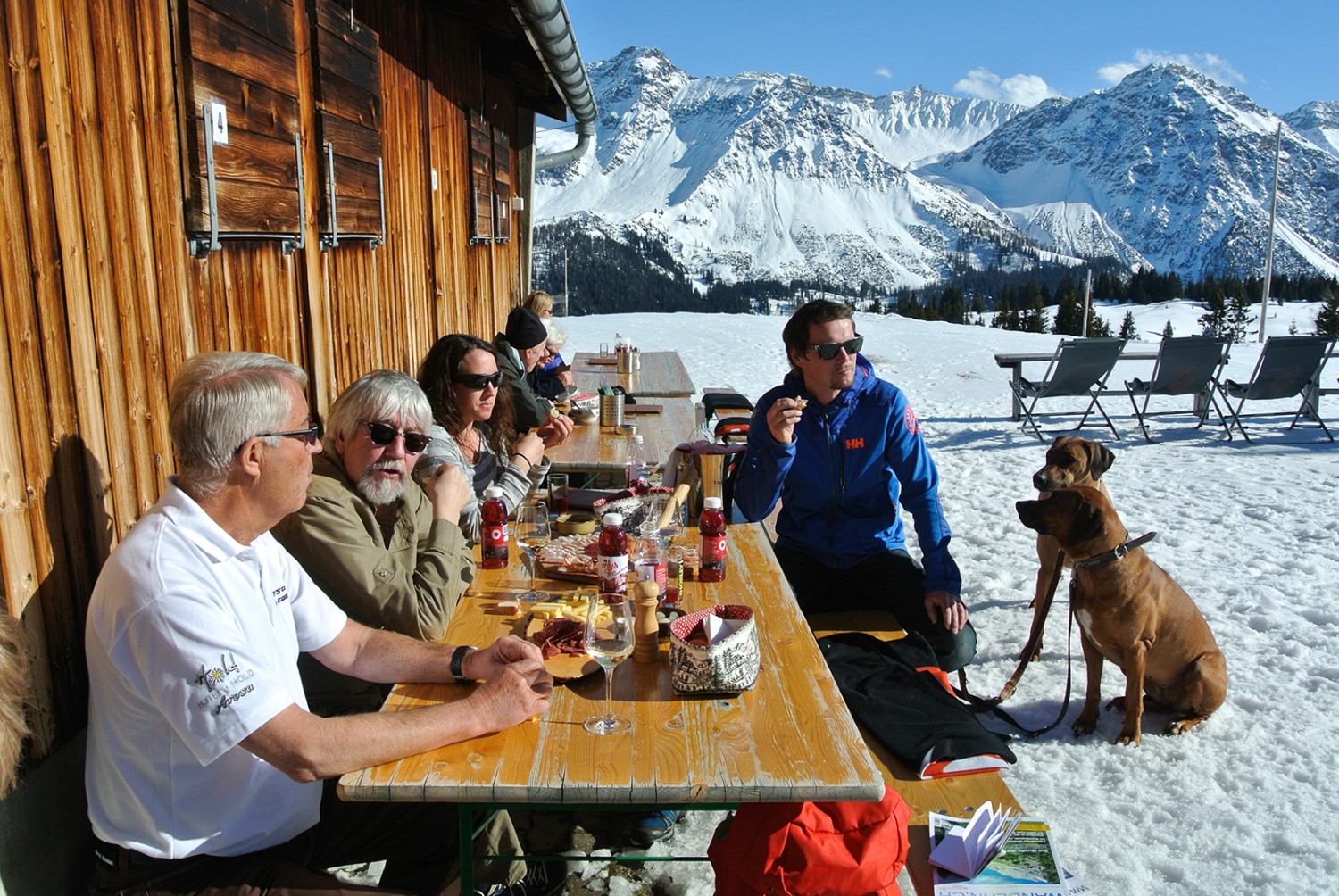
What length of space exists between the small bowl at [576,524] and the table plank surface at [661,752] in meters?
0.95

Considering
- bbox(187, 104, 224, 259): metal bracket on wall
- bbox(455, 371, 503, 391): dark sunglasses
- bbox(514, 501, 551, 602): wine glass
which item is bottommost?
bbox(514, 501, 551, 602): wine glass

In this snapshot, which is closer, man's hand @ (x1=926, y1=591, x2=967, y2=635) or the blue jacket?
man's hand @ (x1=926, y1=591, x2=967, y2=635)

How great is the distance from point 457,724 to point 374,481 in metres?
0.96

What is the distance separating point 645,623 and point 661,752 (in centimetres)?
41

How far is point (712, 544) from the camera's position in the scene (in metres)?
2.71

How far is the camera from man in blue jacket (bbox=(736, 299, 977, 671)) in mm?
3379

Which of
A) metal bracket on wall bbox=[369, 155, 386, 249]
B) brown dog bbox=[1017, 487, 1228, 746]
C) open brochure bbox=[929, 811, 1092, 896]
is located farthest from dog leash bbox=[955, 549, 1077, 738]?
metal bracket on wall bbox=[369, 155, 386, 249]

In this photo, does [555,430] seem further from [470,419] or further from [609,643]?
[609,643]

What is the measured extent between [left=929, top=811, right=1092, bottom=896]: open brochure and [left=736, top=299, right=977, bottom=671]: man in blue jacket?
1.07 m

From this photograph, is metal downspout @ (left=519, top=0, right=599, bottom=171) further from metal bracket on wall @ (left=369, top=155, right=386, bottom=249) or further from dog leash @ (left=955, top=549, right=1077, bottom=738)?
dog leash @ (left=955, top=549, right=1077, bottom=738)

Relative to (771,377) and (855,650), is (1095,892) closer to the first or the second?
(855,650)

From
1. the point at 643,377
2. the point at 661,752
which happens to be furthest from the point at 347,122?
the point at 643,377

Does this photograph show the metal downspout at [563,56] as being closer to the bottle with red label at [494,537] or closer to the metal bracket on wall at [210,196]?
the metal bracket on wall at [210,196]

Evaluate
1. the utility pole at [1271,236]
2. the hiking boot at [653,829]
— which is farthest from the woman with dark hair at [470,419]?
the utility pole at [1271,236]
